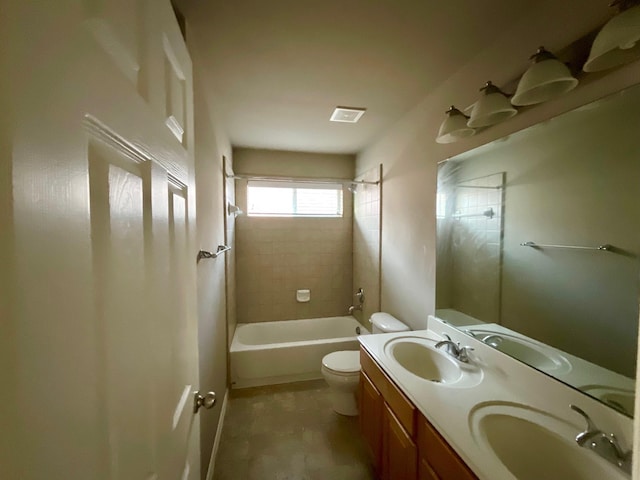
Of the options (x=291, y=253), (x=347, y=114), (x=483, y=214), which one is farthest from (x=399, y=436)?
(x=291, y=253)

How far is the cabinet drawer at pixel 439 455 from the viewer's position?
2.97 ft

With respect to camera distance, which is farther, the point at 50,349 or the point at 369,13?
the point at 369,13

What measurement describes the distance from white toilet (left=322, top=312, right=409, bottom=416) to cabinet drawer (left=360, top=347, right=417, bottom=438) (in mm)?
436

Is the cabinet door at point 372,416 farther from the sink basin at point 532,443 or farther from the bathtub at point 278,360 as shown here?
the bathtub at point 278,360

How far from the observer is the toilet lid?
2.19 metres

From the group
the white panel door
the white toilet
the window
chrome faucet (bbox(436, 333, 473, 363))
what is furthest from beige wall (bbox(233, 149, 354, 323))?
the white panel door

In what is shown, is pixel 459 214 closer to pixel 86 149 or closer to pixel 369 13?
pixel 369 13

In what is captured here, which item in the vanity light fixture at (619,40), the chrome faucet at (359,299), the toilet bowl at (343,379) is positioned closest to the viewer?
the vanity light fixture at (619,40)

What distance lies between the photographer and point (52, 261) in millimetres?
305

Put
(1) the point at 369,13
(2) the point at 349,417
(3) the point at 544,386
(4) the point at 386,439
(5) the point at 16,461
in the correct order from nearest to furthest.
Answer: (5) the point at 16,461, (3) the point at 544,386, (1) the point at 369,13, (4) the point at 386,439, (2) the point at 349,417

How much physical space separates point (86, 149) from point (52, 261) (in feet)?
0.55

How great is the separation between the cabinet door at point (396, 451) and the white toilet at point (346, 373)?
0.66 m

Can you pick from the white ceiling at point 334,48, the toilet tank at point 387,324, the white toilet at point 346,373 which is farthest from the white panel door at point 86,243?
the toilet tank at point 387,324

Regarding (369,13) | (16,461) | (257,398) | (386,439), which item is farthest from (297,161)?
(16,461)
